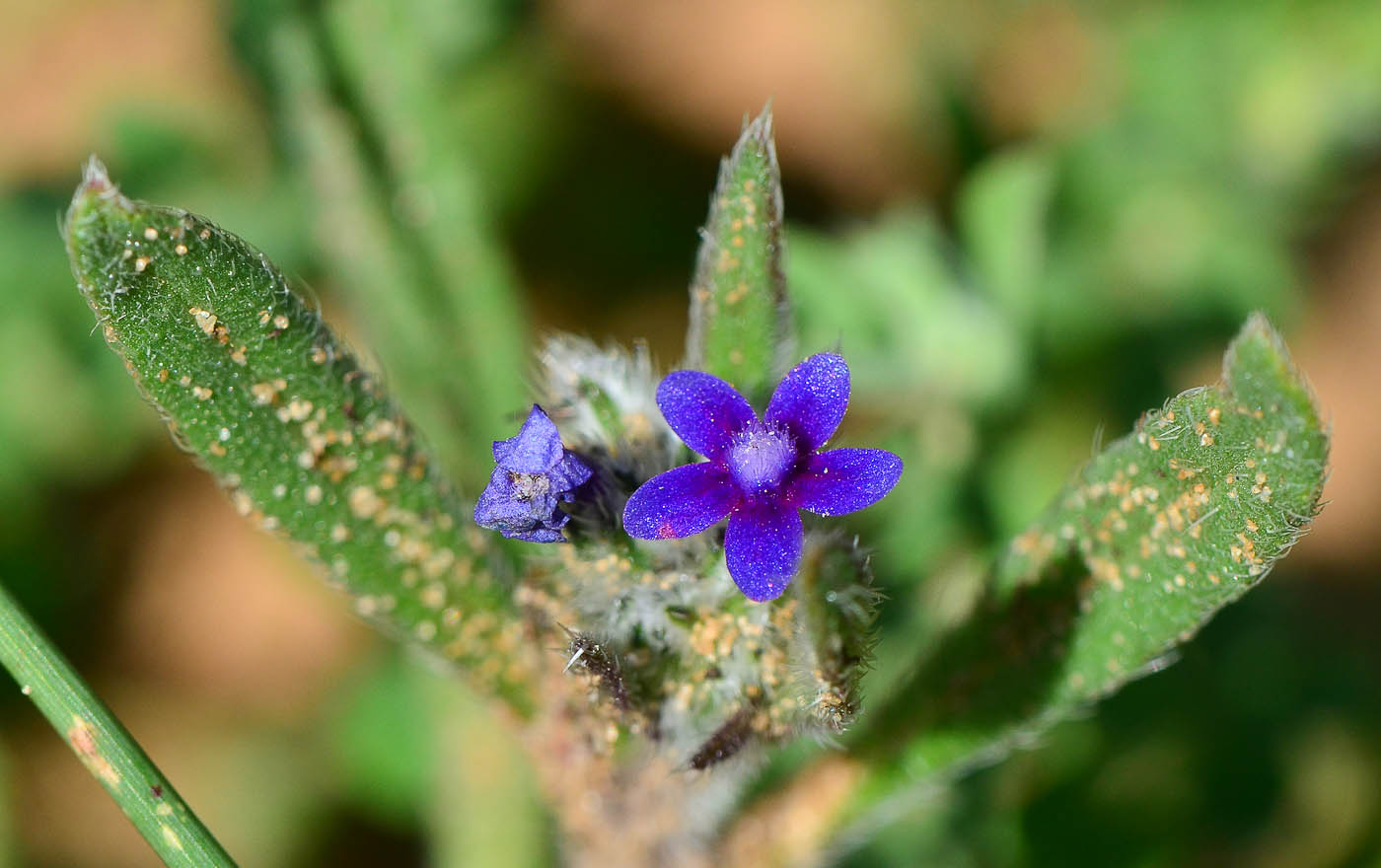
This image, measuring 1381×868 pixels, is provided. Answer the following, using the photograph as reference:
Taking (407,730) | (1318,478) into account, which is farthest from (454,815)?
(1318,478)

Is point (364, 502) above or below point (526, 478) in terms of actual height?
above

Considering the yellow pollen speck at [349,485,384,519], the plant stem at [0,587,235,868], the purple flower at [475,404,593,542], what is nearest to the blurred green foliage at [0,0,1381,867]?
the yellow pollen speck at [349,485,384,519]

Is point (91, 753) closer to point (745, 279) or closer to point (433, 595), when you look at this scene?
point (433, 595)

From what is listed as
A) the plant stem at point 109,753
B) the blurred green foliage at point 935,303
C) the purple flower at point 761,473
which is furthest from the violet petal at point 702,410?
the blurred green foliage at point 935,303

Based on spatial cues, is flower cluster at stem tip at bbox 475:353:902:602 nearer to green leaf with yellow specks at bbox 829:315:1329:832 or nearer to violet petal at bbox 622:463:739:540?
violet petal at bbox 622:463:739:540

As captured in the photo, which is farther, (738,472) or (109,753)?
(109,753)

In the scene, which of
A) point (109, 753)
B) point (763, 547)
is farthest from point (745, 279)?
point (109, 753)

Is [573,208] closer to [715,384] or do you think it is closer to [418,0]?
[418,0]
